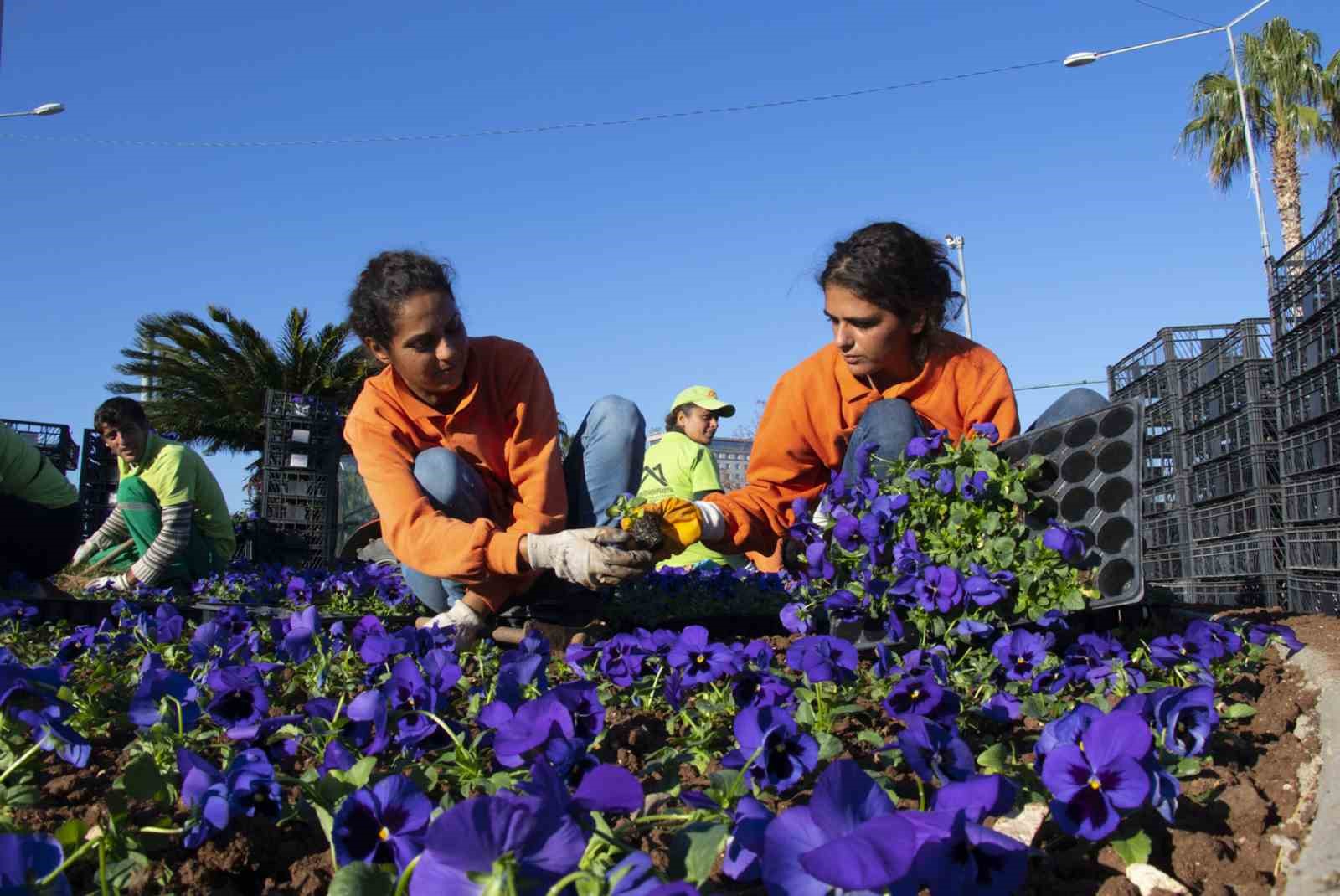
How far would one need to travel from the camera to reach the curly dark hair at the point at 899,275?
9.69 feet

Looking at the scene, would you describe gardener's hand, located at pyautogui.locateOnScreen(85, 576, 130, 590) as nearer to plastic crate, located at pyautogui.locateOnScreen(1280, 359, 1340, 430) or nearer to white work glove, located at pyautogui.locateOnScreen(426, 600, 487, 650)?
white work glove, located at pyautogui.locateOnScreen(426, 600, 487, 650)

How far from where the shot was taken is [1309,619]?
3359 millimetres

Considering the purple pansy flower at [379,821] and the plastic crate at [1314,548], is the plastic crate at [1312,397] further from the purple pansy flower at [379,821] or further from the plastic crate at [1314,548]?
the purple pansy flower at [379,821]

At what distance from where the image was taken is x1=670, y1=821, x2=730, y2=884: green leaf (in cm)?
97

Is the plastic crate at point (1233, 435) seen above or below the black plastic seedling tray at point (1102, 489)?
above

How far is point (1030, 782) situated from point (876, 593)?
80cm

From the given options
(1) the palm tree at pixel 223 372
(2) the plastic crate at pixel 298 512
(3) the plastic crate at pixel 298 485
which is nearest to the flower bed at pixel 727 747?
(2) the plastic crate at pixel 298 512

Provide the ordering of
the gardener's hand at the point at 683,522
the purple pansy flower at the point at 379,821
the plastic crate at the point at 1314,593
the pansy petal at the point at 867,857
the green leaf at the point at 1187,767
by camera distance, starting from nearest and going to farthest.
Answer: the pansy petal at the point at 867,857 < the purple pansy flower at the point at 379,821 < the green leaf at the point at 1187,767 < the gardener's hand at the point at 683,522 < the plastic crate at the point at 1314,593

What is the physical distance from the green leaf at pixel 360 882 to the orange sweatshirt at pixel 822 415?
2.00 m

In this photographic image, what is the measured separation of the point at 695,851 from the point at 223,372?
60.7ft

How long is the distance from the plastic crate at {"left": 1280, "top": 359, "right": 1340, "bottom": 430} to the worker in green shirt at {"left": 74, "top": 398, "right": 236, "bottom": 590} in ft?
17.9

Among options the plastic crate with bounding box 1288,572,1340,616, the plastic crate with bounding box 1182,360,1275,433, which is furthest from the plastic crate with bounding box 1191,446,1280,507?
the plastic crate with bounding box 1288,572,1340,616

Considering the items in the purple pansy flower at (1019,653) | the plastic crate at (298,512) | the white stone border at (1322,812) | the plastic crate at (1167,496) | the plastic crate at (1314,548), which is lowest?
the white stone border at (1322,812)

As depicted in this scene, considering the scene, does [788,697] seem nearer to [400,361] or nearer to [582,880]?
[582,880]
